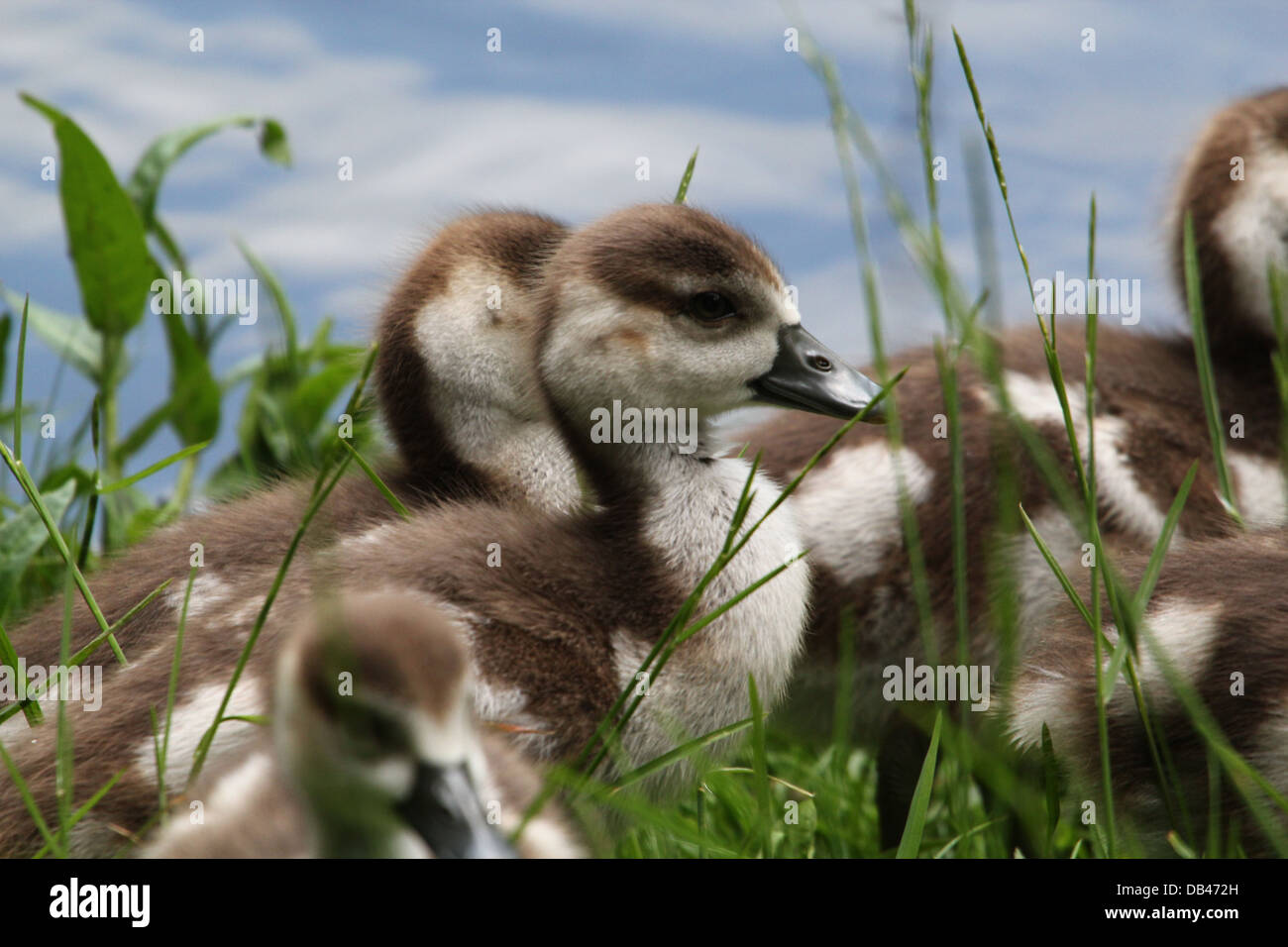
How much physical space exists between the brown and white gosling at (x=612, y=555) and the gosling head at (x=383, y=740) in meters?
0.37

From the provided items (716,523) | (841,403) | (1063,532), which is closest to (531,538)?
(716,523)

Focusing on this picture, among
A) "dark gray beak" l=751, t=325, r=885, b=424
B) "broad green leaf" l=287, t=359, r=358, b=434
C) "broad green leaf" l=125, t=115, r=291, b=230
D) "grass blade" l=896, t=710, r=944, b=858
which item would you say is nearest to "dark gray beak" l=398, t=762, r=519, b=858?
"grass blade" l=896, t=710, r=944, b=858

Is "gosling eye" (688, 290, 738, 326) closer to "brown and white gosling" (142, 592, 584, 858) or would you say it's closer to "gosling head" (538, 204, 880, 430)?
"gosling head" (538, 204, 880, 430)

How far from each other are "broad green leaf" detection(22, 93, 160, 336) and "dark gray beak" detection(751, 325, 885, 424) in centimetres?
172

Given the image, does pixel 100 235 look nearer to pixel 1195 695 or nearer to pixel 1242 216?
pixel 1195 695

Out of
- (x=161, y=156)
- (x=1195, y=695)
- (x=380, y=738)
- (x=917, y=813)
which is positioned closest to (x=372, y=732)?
(x=380, y=738)

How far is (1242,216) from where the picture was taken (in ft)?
11.4

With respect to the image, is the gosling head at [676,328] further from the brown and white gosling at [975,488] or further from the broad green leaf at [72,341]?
the broad green leaf at [72,341]

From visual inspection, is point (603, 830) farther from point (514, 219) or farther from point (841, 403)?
point (514, 219)

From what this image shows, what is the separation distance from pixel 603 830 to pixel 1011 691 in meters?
0.67

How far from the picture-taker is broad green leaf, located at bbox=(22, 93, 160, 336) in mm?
3209

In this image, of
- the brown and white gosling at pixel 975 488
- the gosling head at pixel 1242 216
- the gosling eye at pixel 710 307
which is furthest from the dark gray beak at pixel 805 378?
the gosling head at pixel 1242 216

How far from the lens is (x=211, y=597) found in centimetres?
209

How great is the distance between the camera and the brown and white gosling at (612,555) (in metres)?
1.79
